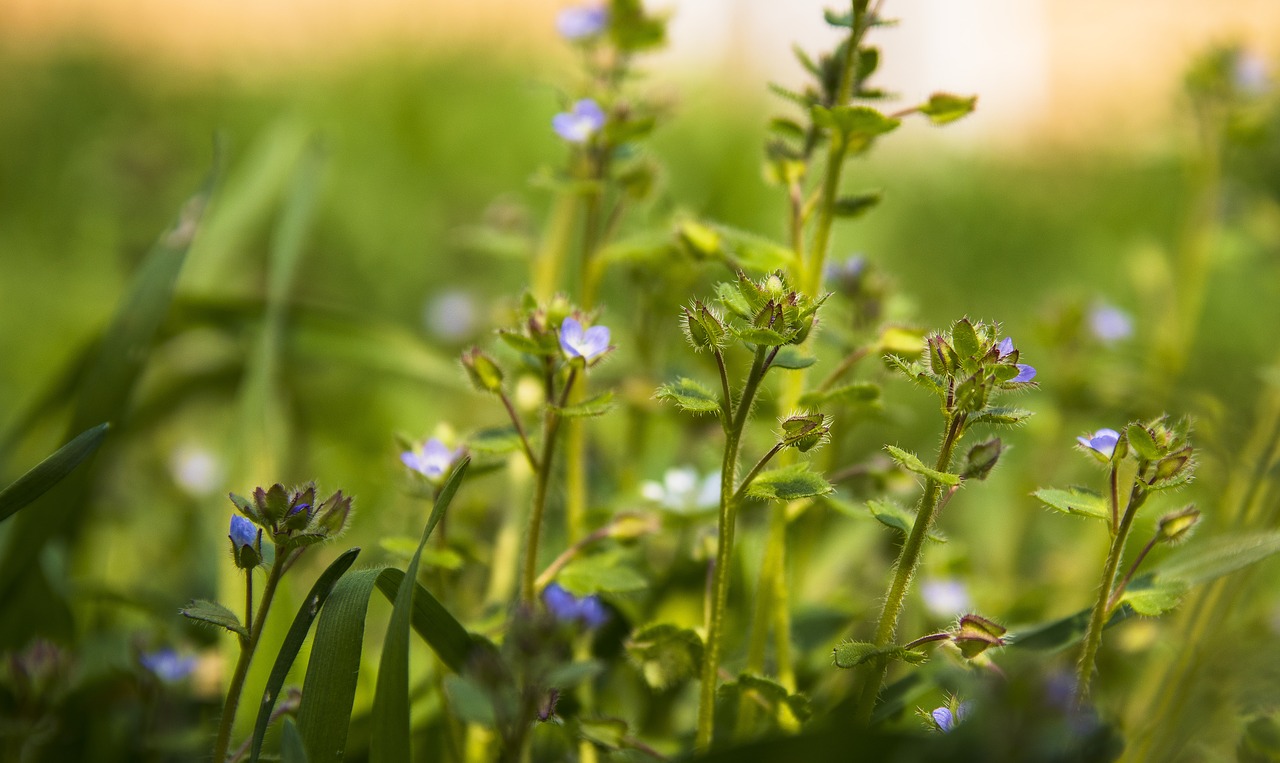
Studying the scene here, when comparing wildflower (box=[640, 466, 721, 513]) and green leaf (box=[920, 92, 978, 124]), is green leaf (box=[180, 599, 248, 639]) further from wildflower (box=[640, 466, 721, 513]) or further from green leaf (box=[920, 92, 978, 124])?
green leaf (box=[920, 92, 978, 124])

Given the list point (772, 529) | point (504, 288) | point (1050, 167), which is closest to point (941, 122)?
point (772, 529)

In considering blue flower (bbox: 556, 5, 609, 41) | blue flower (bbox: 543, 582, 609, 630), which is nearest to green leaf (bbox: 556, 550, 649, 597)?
blue flower (bbox: 543, 582, 609, 630)

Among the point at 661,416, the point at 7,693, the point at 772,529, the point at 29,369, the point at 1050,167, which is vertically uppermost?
the point at 1050,167

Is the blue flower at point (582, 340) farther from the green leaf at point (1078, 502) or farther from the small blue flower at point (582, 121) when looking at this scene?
the green leaf at point (1078, 502)

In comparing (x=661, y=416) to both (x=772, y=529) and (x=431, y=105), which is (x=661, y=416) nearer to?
(x=772, y=529)

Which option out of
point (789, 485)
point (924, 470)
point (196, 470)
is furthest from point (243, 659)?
point (196, 470)

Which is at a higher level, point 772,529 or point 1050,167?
point 1050,167
